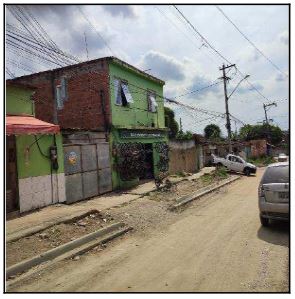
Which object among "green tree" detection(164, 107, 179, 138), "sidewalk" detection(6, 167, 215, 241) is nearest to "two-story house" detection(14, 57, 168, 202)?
"sidewalk" detection(6, 167, 215, 241)

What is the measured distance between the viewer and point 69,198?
1366cm

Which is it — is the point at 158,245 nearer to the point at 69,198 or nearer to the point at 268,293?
the point at 268,293

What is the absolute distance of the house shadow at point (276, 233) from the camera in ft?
26.0

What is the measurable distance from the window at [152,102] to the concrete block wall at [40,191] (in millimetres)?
10446

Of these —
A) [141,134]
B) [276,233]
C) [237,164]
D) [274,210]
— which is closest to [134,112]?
[141,134]

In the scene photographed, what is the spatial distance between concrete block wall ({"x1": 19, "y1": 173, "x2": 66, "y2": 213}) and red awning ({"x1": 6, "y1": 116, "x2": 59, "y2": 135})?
195 cm

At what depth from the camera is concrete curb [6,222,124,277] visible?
6465 millimetres

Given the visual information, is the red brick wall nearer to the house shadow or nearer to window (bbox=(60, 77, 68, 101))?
window (bbox=(60, 77, 68, 101))

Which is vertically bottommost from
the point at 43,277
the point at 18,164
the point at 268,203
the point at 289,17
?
the point at 43,277

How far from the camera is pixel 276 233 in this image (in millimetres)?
8562

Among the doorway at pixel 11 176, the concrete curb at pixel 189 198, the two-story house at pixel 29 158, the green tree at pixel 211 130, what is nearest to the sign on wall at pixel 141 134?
the concrete curb at pixel 189 198

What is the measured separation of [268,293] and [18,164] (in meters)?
8.71

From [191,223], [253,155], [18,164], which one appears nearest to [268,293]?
[191,223]

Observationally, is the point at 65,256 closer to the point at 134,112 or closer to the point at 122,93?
the point at 122,93
